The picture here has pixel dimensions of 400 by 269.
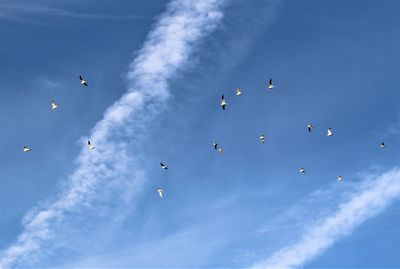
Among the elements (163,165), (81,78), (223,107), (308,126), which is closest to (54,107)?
(81,78)

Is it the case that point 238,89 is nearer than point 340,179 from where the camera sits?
Yes

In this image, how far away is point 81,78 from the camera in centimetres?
16375

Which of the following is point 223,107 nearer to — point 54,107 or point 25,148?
point 54,107

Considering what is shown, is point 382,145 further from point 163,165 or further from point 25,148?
point 25,148

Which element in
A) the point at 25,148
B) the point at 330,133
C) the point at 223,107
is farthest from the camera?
the point at 330,133

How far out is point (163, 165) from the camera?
178m

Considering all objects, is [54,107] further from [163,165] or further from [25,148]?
[163,165]

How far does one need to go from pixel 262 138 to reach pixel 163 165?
30.4m

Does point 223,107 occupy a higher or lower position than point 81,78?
lower

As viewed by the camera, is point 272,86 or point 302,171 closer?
point 272,86

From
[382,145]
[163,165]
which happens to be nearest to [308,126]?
[382,145]

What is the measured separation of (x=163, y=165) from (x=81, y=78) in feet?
117

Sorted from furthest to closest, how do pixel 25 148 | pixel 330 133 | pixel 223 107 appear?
pixel 330 133, pixel 25 148, pixel 223 107

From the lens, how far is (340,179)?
183m
